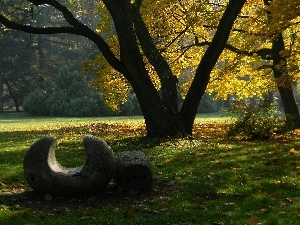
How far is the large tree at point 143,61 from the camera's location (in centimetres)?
1506

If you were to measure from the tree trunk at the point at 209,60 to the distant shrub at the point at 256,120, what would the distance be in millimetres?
1628

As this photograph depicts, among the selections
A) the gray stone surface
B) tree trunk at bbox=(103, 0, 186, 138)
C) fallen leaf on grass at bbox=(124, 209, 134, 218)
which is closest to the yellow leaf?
tree trunk at bbox=(103, 0, 186, 138)

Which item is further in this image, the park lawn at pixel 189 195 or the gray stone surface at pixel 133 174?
the gray stone surface at pixel 133 174

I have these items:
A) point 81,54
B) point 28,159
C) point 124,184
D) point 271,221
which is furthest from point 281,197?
point 81,54

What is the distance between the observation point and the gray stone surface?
27.5ft

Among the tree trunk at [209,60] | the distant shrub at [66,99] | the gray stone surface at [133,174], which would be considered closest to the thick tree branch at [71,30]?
the tree trunk at [209,60]

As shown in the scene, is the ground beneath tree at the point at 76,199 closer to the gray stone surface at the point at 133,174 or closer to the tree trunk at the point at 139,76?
the gray stone surface at the point at 133,174

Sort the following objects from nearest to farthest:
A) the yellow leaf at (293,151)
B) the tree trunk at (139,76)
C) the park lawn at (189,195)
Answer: the park lawn at (189,195)
the yellow leaf at (293,151)
the tree trunk at (139,76)

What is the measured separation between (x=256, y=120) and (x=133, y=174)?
29.9 ft

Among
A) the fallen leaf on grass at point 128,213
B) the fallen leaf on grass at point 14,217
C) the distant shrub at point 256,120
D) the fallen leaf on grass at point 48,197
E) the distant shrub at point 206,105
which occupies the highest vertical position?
the distant shrub at point 206,105

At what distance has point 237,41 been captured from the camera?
80.1 ft

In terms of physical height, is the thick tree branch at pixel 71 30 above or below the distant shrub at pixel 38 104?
above

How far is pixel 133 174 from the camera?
8383 mm

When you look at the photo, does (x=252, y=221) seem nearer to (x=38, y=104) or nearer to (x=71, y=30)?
(x=71, y=30)
